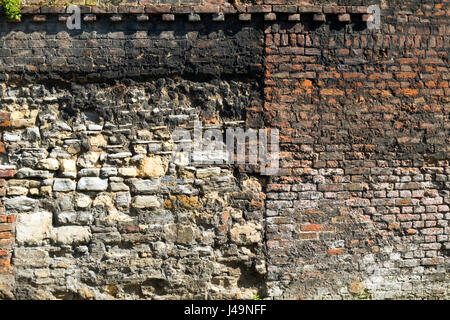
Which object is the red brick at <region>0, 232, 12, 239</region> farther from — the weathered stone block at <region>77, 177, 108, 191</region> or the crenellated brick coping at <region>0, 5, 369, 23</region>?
the crenellated brick coping at <region>0, 5, 369, 23</region>

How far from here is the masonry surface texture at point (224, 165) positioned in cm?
381

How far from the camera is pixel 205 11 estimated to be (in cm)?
380

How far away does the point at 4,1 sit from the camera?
3.68 m

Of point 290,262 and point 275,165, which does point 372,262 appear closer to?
point 290,262

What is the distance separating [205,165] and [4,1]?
248cm

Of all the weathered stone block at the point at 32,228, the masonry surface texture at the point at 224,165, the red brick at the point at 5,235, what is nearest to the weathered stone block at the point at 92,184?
the masonry surface texture at the point at 224,165

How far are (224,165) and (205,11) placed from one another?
5.03 feet

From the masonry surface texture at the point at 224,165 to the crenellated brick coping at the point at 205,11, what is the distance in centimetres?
1

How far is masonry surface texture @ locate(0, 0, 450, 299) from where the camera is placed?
3.81 metres

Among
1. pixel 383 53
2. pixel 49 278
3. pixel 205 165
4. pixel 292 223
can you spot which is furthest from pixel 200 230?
pixel 383 53

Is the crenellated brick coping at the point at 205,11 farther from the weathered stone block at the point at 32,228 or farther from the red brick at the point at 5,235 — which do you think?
the red brick at the point at 5,235

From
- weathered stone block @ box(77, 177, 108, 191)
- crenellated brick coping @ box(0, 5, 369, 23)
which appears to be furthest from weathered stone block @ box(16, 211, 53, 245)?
crenellated brick coping @ box(0, 5, 369, 23)

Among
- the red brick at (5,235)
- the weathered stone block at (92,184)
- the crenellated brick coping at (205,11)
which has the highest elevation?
the crenellated brick coping at (205,11)

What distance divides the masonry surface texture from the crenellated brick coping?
0.05 feet
